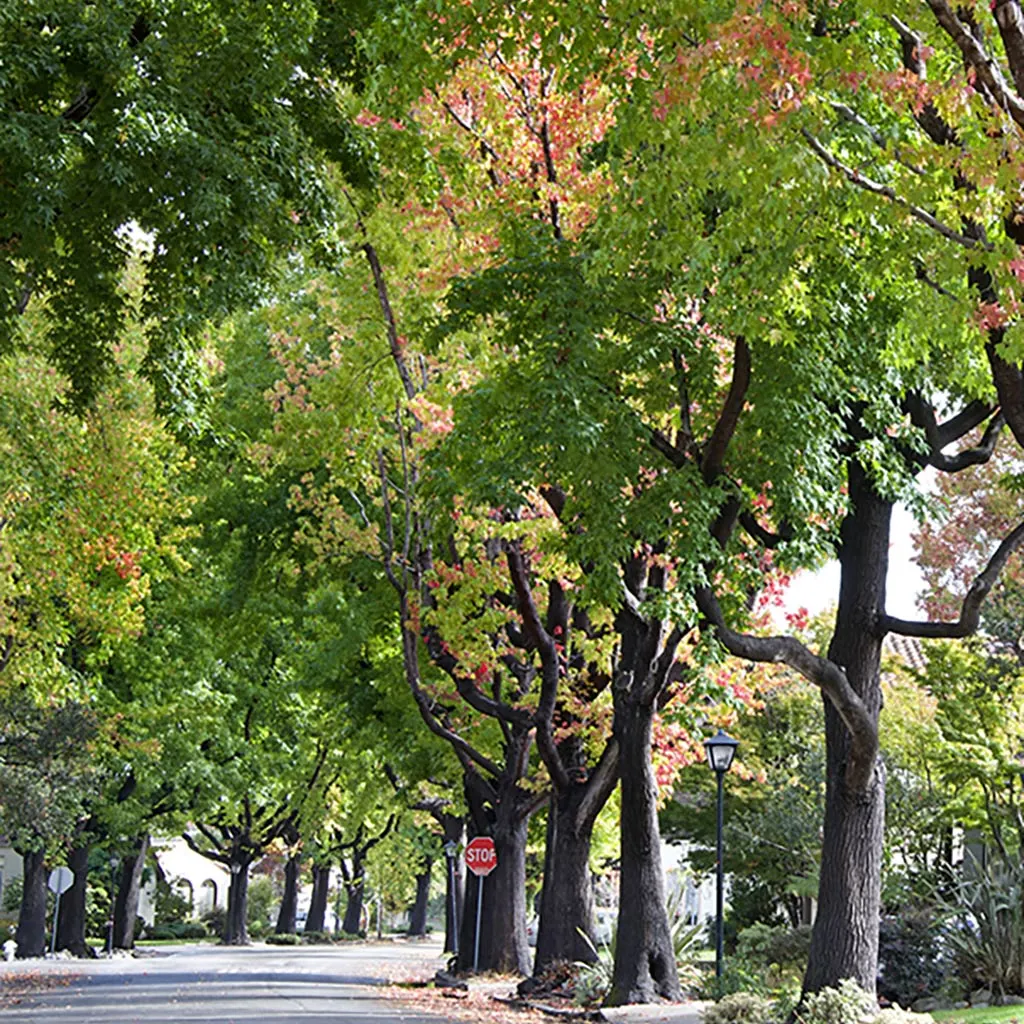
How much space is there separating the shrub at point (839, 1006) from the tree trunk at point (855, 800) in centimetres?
47

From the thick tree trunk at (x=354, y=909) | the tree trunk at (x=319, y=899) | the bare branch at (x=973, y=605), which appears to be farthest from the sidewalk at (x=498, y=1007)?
the thick tree trunk at (x=354, y=909)

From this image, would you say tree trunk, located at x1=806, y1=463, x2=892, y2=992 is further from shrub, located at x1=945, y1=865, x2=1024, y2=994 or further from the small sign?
the small sign

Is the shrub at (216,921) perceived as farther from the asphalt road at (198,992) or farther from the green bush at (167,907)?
the asphalt road at (198,992)

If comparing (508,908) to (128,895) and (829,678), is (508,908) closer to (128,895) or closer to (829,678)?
(829,678)

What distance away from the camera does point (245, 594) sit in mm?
27312

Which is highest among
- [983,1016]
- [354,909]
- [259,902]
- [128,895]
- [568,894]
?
[568,894]

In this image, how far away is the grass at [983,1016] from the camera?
1390 centimetres

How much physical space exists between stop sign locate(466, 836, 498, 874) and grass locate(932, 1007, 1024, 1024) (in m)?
11.9

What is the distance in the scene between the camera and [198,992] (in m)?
24.9

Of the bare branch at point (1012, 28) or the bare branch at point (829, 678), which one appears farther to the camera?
the bare branch at point (829, 678)

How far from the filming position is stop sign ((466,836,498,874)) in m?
26.5

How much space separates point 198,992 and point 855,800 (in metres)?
14.8

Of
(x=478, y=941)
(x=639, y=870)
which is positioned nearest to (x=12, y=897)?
(x=478, y=941)

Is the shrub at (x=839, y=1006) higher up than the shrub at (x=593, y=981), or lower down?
higher up
